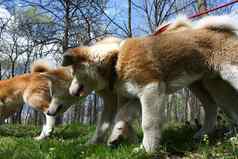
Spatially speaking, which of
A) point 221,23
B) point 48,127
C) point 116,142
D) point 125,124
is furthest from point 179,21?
point 48,127

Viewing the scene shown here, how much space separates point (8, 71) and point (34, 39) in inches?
636

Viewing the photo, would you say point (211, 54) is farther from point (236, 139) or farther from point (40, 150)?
point (40, 150)

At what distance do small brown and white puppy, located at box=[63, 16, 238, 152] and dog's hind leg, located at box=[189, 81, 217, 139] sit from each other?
29.2 inches

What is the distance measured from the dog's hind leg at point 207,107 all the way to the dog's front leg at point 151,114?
152cm

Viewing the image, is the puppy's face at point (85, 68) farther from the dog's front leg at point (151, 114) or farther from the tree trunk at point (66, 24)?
the tree trunk at point (66, 24)

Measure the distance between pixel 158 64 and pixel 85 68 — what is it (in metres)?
1.10

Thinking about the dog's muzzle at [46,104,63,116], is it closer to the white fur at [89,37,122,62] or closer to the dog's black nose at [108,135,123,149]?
the white fur at [89,37,122,62]

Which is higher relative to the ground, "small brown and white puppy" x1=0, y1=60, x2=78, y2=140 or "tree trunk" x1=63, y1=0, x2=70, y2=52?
"tree trunk" x1=63, y1=0, x2=70, y2=52

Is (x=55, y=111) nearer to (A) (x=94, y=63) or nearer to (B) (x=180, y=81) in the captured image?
(A) (x=94, y=63)

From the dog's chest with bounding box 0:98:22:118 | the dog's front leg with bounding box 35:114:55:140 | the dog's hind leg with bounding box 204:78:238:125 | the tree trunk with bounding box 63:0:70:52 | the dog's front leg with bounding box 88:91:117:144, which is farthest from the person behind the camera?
the tree trunk with bounding box 63:0:70:52

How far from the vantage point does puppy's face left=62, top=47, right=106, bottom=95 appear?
18.3ft

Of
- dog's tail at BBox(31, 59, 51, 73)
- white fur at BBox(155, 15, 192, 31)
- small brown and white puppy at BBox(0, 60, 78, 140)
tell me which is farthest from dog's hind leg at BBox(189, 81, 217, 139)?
dog's tail at BBox(31, 59, 51, 73)

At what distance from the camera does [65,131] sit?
9508mm

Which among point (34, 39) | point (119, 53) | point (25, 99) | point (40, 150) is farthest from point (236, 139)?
point (34, 39)
